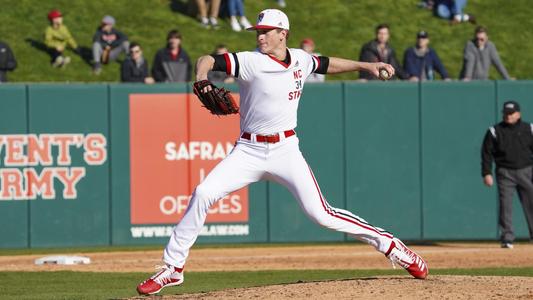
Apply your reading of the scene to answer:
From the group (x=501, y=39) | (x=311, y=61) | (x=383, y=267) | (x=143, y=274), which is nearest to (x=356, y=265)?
(x=383, y=267)

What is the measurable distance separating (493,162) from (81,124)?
255 inches

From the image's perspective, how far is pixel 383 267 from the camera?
15.8 meters

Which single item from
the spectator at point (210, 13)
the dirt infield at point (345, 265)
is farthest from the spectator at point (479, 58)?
the spectator at point (210, 13)

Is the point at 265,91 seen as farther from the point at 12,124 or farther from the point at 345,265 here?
the point at 12,124

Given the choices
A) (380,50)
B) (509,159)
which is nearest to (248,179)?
(509,159)

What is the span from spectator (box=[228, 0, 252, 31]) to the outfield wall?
5753mm

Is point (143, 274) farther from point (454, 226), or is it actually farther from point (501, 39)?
point (501, 39)

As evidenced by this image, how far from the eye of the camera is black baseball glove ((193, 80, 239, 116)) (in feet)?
32.0

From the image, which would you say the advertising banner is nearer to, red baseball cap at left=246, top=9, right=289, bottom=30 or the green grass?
the green grass

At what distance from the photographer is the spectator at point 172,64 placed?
2014cm

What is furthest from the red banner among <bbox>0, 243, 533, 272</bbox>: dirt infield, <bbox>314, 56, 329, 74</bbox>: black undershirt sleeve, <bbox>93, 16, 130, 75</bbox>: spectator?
<bbox>314, 56, 329, 74</bbox>: black undershirt sleeve

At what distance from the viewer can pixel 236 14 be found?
25375 mm

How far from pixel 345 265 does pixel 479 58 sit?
6.37 meters

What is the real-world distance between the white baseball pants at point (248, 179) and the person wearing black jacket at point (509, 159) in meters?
8.01
